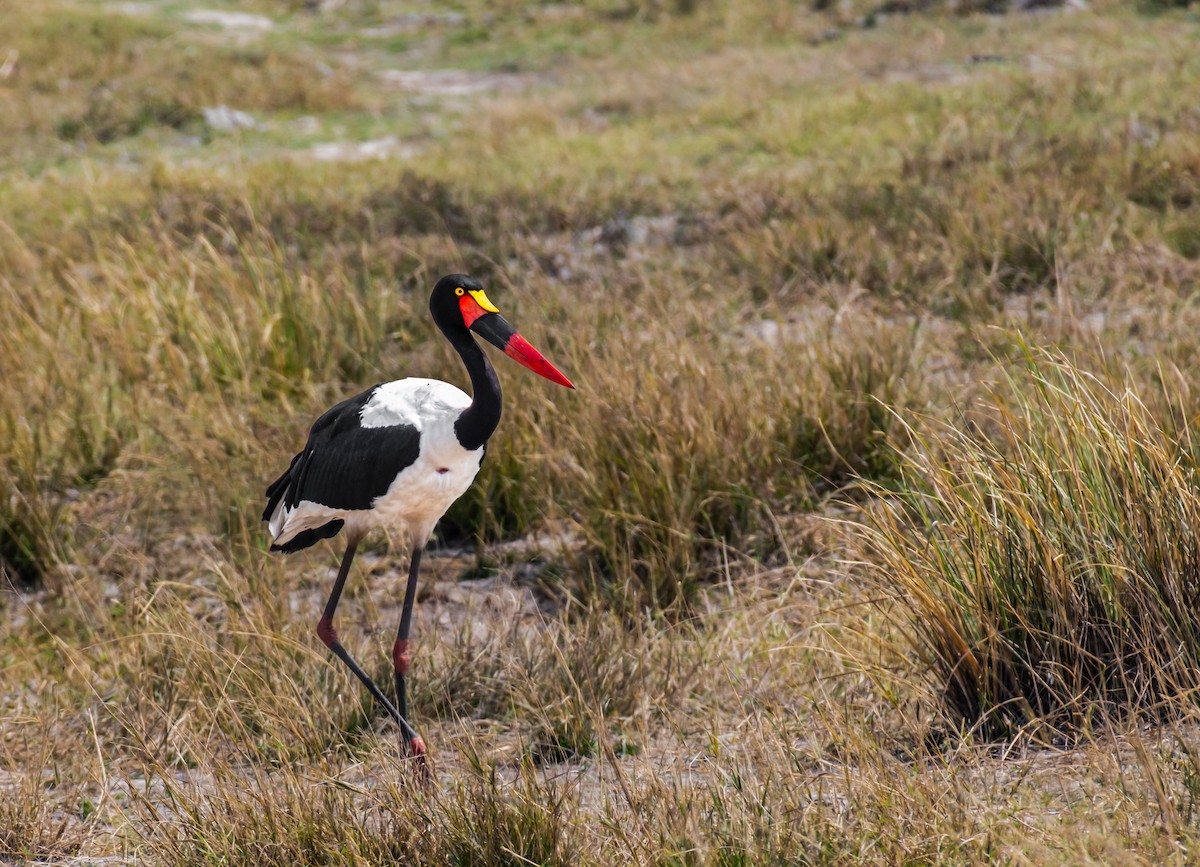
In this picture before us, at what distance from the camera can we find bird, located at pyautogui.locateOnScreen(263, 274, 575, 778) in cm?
324

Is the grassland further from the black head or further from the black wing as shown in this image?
the black head

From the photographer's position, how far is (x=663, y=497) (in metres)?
4.48

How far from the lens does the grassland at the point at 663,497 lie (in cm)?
279

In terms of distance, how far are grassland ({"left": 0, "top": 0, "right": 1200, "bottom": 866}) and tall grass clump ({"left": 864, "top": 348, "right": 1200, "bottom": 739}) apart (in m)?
0.01

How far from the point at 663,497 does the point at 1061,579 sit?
1.68m

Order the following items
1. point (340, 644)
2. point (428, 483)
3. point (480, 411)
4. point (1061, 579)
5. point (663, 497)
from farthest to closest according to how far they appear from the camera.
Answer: point (663, 497)
point (340, 644)
point (428, 483)
point (480, 411)
point (1061, 579)

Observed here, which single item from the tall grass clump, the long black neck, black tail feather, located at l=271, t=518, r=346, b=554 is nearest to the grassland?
the tall grass clump

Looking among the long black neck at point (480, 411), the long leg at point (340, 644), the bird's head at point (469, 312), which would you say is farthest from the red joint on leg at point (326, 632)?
the bird's head at point (469, 312)

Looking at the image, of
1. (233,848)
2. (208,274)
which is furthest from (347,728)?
(208,274)

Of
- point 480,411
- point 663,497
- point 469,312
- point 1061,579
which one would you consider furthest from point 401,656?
point 1061,579

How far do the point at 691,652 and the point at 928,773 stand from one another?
3.98 feet

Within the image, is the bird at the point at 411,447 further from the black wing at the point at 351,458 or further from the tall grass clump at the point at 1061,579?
the tall grass clump at the point at 1061,579

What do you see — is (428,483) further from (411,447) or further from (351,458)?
(351,458)

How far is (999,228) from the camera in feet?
22.2
